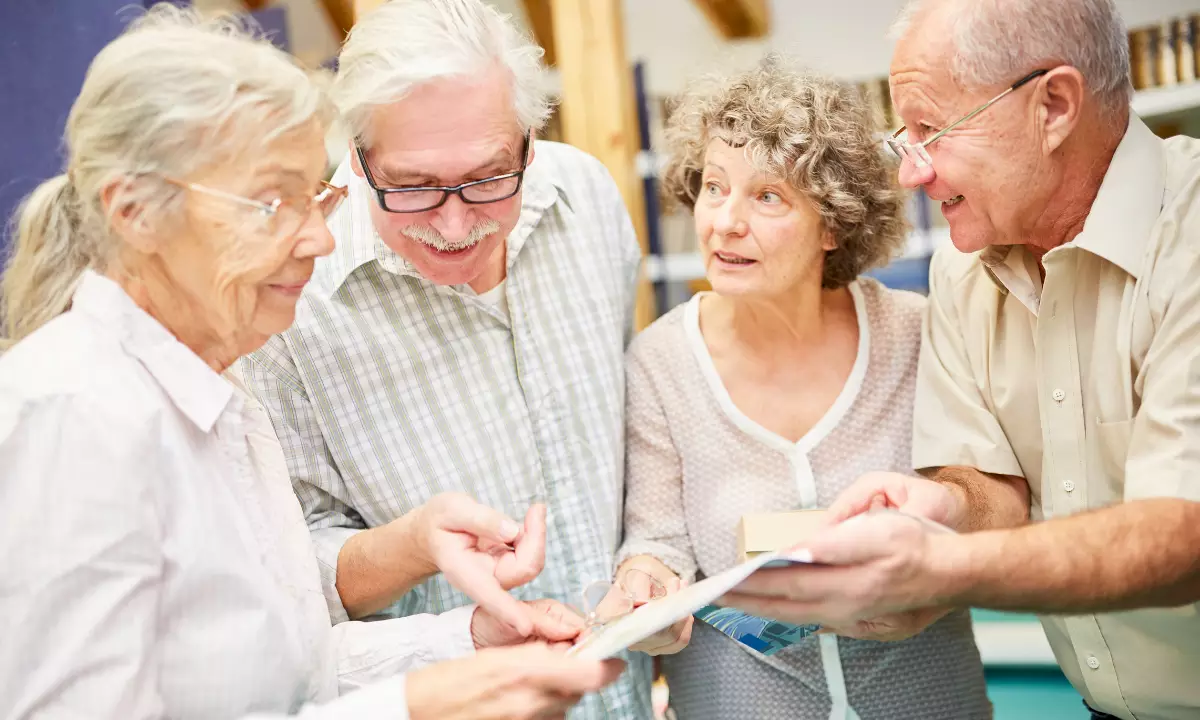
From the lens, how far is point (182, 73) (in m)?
1.24

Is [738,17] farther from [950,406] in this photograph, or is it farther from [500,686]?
[500,686]

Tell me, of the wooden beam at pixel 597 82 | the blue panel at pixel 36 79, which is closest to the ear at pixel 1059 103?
the blue panel at pixel 36 79

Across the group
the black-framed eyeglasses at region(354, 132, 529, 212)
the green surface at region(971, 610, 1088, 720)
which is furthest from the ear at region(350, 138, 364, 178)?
the green surface at region(971, 610, 1088, 720)

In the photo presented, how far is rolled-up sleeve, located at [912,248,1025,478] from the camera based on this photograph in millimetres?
1912

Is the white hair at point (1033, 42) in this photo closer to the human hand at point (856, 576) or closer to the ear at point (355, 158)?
the human hand at point (856, 576)

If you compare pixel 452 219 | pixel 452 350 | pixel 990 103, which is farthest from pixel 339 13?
pixel 990 103

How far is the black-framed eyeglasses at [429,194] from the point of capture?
1723 mm

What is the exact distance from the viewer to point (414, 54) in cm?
167

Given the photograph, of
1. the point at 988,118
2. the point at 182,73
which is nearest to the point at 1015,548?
the point at 988,118

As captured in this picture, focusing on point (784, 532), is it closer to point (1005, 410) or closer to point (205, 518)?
point (1005, 410)

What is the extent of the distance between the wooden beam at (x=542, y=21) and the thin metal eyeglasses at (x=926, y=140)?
340 centimetres

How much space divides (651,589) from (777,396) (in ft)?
1.64

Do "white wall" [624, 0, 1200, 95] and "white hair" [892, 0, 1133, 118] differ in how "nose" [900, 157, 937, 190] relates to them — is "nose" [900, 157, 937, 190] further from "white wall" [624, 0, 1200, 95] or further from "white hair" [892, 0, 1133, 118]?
"white wall" [624, 0, 1200, 95]

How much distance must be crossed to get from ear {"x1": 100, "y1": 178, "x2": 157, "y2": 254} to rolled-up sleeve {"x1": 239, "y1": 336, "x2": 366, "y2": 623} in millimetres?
569
